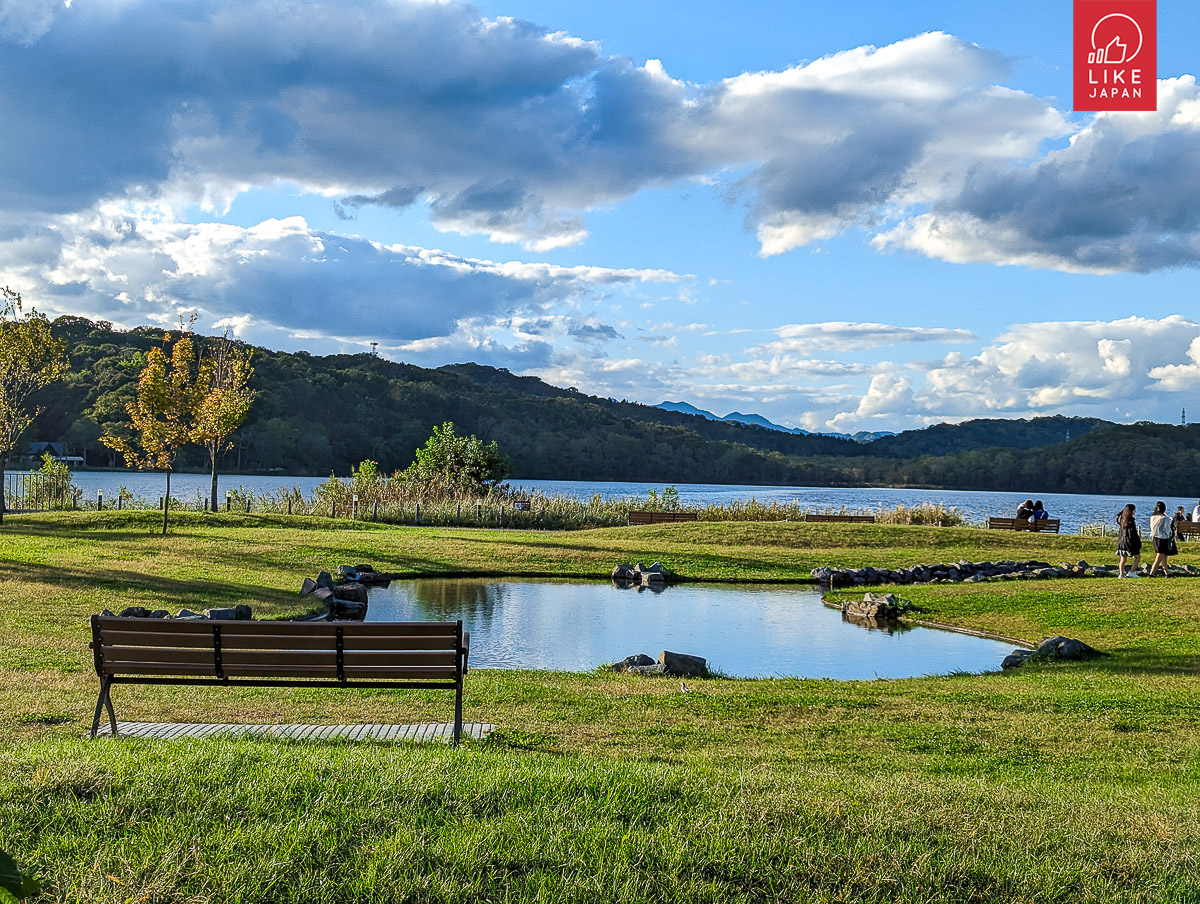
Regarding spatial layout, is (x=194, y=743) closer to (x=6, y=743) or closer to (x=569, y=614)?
(x=6, y=743)

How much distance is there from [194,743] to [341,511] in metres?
31.4

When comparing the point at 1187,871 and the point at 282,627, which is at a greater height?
the point at 282,627

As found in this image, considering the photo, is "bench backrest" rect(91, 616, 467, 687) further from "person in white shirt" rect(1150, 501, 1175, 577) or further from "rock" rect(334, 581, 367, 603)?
"person in white shirt" rect(1150, 501, 1175, 577)

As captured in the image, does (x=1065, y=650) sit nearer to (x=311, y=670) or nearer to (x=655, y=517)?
(x=311, y=670)

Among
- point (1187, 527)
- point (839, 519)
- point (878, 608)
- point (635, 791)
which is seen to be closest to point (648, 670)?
point (635, 791)

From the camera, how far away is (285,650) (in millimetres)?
7371

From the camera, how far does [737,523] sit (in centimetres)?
3133

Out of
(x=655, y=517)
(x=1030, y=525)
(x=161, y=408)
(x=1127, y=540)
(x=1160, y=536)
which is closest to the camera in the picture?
(x=1160, y=536)

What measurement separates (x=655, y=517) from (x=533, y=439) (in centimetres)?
9953

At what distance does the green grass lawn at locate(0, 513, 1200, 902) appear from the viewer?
4.14 m

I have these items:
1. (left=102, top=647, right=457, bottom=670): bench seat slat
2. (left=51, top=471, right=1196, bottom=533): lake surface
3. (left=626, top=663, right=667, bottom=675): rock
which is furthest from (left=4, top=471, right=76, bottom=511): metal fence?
(left=102, top=647, right=457, bottom=670): bench seat slat

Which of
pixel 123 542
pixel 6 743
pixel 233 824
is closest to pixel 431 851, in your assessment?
pixel 233 824

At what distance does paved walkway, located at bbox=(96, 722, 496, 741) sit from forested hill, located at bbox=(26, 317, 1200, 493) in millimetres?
85523

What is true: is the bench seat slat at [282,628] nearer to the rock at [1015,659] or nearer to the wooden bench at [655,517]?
the rock at [1015,659]
